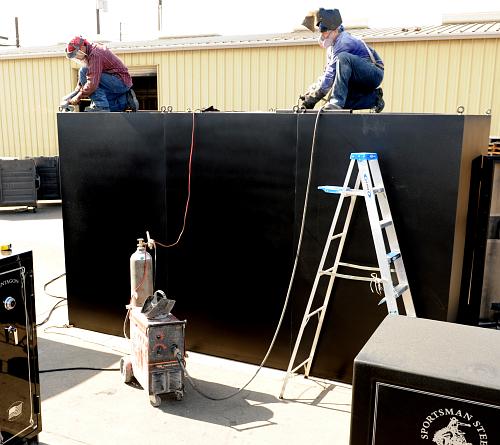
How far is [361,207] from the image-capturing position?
5.07 metres

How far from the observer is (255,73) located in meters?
16.0

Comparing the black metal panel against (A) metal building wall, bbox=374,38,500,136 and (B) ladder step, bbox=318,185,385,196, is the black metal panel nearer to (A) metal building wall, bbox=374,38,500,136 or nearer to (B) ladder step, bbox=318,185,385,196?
(B) ladder step, bbox=318,185,385,196

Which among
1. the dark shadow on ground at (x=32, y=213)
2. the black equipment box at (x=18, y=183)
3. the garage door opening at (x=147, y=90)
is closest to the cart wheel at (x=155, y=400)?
the dark shadow on ground at (x=32, y=213)

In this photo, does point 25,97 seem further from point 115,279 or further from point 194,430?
point 194,430

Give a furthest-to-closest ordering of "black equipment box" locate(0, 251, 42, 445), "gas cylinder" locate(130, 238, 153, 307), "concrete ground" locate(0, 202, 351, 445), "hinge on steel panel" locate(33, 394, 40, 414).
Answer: "gas cylinder" locate(130, 238, 153, 307), "concrete ground" locate(0, 202, 351, 445), "hinge on steel panel" locate(33, 394, 40, 414), "black equipment box" locate(0, 251, 42, 445)

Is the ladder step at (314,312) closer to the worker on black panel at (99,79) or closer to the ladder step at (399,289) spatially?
the ladder step at (399,289)

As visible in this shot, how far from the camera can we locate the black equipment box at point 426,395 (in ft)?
6.66

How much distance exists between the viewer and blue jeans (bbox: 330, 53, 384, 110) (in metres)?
5.48

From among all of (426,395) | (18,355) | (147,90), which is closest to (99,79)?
(18,355)

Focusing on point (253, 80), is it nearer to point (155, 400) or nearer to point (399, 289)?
point (399, 289)

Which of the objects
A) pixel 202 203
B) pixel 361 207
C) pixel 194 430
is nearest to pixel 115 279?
pixel 202 203

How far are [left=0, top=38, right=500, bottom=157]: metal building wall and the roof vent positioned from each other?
2.99 m

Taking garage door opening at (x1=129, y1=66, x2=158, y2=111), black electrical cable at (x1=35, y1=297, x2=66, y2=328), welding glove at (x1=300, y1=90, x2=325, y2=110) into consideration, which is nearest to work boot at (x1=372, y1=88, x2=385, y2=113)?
welding glove at (x1=300, y1=90, x2=325, y2=110)

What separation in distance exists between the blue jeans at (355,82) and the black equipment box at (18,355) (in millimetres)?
3382
